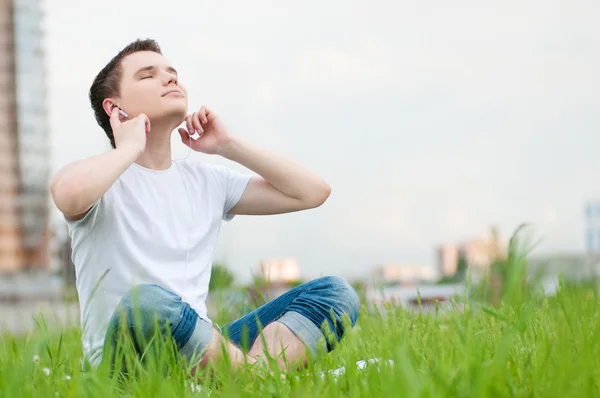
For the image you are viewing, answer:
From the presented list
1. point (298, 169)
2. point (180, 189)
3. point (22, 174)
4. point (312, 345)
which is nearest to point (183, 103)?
point (180, 189)

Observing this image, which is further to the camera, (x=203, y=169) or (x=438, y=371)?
(x=203, y=169)

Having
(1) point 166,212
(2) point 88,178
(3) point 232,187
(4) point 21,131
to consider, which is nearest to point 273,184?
(3) point 232,187

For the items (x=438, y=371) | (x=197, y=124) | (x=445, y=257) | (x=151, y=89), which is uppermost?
(x=151, y=89)

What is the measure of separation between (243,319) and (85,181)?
82 centimetres

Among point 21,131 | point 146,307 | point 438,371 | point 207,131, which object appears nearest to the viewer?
point 438,371

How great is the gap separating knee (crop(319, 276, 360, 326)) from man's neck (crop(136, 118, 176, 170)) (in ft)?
2.61

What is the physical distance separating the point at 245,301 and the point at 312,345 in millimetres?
1308

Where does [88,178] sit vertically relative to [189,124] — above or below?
below

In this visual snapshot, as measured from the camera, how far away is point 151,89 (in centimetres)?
295

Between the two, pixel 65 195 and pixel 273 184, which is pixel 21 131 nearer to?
pixel 273 184

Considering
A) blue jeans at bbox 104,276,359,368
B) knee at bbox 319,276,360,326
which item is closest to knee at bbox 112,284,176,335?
blue jeans at bbox 104,276,359,368

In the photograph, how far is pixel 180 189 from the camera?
9.92 feet

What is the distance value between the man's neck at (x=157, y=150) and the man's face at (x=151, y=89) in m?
0.07

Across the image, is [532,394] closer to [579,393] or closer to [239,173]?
[579,393]
